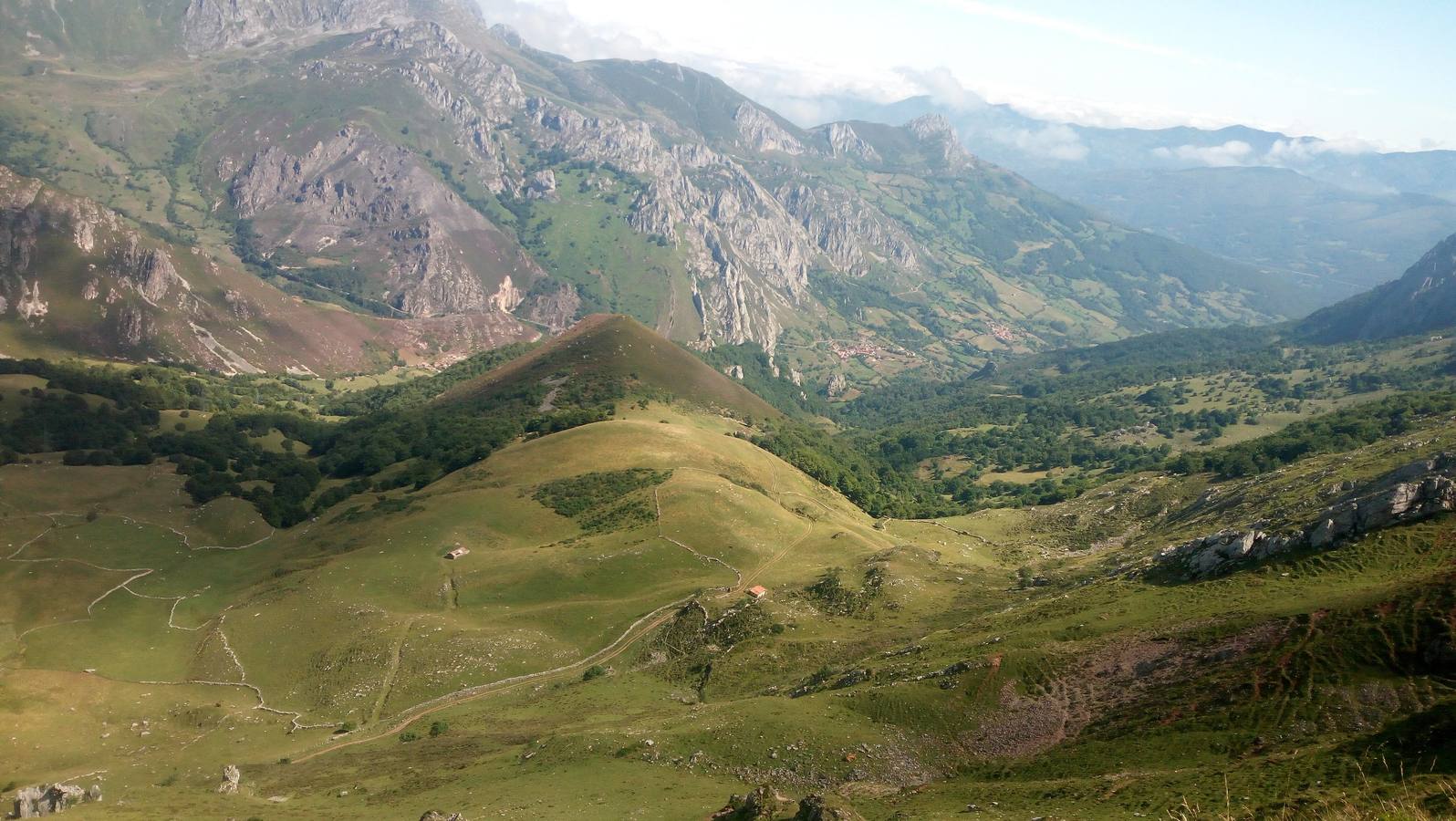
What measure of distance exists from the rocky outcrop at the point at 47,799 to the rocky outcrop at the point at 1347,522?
99.9 metres

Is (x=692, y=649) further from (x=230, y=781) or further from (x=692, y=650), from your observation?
(x=230, y=781)

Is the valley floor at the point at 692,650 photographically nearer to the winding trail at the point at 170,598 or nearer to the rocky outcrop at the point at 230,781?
the winding trail at the point at 170,598

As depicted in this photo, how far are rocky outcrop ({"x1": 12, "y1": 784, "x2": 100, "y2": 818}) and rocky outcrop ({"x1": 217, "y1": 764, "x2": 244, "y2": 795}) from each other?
9000 mm

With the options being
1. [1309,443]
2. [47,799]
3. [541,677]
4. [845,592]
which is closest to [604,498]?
[541,677]

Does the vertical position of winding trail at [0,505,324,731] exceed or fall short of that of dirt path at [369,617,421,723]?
it falls short

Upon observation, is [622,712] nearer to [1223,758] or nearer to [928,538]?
[1223,758]

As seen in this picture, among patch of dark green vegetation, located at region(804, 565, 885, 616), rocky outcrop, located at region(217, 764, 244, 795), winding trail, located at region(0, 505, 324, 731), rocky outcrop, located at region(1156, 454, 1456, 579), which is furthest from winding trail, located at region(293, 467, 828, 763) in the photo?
rocky outcrop, located at region(1156, 454, 1456, 579)

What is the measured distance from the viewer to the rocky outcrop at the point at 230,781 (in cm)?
7412

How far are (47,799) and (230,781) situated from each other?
523 inches

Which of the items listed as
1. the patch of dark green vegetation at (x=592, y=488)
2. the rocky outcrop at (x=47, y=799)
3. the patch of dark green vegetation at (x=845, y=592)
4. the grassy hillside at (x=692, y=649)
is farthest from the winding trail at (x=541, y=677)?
the patch of dark green vegetation at (x=592, y=488)

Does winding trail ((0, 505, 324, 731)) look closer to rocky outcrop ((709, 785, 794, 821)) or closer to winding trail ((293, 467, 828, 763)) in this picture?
winding trail ((293, 467, 828, 763))

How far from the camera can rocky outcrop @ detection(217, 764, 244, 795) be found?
74125 mm

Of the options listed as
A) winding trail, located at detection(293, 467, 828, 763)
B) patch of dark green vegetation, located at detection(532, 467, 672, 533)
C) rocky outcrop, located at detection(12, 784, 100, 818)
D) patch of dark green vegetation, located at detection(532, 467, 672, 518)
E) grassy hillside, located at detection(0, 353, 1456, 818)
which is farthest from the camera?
patch of dark green vegetation, located at detection(532, 467, 672, 518)

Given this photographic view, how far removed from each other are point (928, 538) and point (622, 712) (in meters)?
87.2
